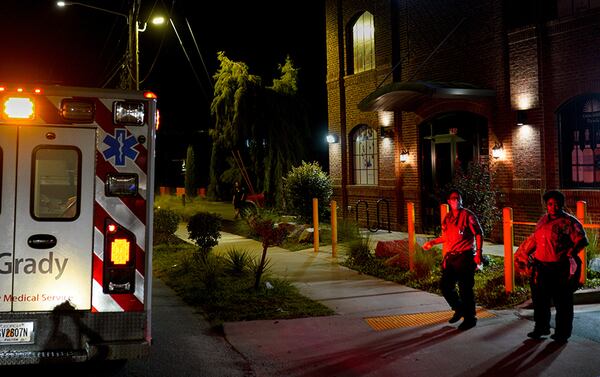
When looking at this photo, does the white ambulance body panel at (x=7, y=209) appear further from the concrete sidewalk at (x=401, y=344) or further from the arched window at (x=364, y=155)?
the arched window at (x=364, y=155)

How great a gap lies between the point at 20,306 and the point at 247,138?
58.6ft

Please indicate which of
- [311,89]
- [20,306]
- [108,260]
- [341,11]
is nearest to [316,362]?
[108,260]

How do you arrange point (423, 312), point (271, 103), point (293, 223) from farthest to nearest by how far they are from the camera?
point (271, 103), point (293, 223), point (423, 312)

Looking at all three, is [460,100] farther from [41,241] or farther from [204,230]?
[41,241]

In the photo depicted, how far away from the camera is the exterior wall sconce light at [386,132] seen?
712 inches

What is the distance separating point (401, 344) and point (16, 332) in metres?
3.93

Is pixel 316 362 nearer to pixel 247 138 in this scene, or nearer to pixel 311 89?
pixel 247 138

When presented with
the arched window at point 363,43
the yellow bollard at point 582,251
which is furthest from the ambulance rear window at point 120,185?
the arched window at point 363,43

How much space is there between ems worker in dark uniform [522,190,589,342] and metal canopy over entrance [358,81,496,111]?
7783 millimetres

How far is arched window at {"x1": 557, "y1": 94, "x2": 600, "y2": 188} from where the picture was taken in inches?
508

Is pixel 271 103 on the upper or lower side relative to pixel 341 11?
lower

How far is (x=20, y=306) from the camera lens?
494cm

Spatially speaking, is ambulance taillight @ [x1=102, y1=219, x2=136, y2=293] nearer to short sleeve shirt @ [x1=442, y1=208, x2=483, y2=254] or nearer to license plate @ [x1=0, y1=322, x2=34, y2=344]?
license plate @ [x1=0, y1=322, x2=34, y2=344]

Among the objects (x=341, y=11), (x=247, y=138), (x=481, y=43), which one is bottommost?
(x=247, y=138)
